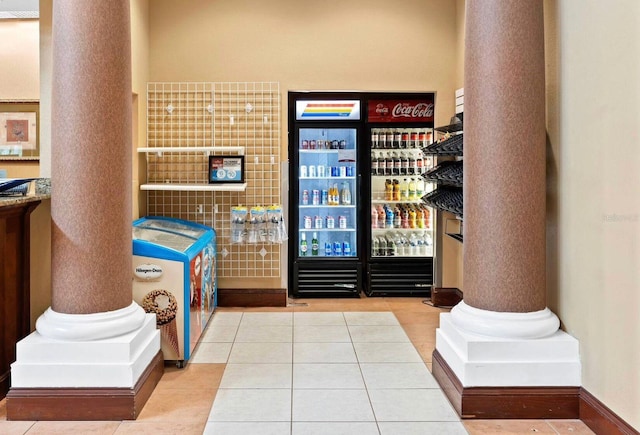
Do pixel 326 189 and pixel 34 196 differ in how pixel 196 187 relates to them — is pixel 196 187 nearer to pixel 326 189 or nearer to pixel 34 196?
pixel 326 189

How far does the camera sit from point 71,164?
2916 millimetres

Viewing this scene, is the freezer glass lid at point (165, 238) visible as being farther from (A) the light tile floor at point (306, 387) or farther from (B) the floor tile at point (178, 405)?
(B) the floor tile at point (178, 405)

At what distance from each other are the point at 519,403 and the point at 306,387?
1.25m

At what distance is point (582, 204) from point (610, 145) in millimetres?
384

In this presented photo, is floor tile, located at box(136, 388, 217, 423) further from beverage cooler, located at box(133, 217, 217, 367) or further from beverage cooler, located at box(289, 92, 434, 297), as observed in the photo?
beverage cooler, located at box(289, 92, 434, 297)

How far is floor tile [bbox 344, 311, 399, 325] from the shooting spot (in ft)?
16.0

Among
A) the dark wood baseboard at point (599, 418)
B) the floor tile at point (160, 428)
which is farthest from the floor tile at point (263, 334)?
the dark wood baseboard at point (599, 418)

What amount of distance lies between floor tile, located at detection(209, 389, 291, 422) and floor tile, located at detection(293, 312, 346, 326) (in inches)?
63.9

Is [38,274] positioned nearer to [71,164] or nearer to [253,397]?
[71,164]

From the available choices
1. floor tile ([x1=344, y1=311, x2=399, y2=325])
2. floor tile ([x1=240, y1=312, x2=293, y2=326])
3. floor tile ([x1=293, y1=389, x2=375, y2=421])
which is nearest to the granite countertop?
floor tile ([x1=293, y1=389, x2=375, y2=421])

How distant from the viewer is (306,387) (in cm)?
329

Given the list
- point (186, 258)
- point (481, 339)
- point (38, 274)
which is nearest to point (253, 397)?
Result: point (186, 258)

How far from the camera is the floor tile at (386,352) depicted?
384 cm

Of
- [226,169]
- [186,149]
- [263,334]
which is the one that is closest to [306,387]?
[263,334]
